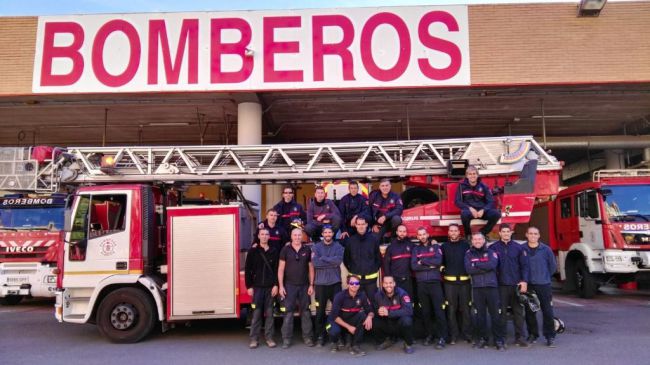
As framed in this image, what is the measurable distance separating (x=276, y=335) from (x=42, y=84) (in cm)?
887

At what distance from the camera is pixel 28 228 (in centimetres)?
1084

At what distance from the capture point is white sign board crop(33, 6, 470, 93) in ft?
38.7

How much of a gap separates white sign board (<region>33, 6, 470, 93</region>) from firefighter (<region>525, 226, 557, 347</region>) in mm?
5931

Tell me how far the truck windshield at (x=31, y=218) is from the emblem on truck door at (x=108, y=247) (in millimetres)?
4394

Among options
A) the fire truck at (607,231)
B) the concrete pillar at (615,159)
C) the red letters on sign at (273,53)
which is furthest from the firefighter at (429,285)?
the concrete pillar at (615,159)

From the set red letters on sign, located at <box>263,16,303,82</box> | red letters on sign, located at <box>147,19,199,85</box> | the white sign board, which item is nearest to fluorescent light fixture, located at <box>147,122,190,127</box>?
the white sign board

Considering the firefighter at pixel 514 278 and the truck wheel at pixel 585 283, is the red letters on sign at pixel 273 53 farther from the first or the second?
the truck wheel at pixel 585 283

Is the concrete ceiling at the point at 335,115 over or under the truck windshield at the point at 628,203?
over

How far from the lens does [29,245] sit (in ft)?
34.3

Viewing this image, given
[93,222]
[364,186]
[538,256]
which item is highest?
[364,186]

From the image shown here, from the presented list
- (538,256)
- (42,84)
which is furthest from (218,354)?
(42,84)

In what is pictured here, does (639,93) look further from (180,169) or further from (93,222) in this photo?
(93,222)

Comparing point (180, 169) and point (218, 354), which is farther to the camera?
point (180, 169)

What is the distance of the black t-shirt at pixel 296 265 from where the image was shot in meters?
6.93
